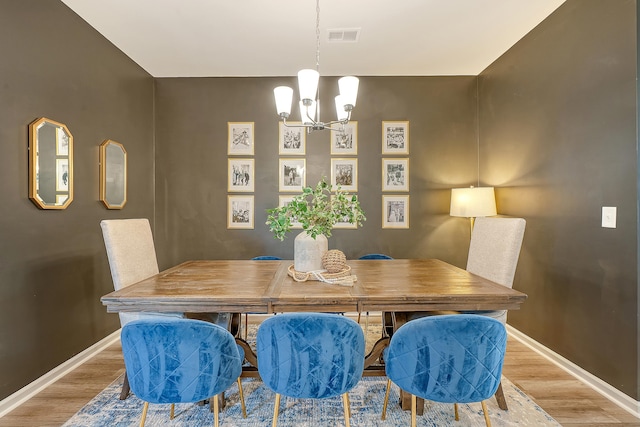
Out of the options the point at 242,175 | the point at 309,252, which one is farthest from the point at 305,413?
the point at 242,175

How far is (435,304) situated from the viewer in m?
1.63

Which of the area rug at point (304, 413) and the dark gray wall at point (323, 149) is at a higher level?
the dark gray wall at point (323, 149)

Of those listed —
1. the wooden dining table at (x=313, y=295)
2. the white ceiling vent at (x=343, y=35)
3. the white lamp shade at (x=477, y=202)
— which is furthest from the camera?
the white lamp shade at (x=477, y=202)

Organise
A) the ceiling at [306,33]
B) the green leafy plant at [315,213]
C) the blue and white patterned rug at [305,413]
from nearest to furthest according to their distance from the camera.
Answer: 1. the blue and white patterned rug at [305,413]
2. the green leafy plant at [315,213]
3. the ceiling at [306,33]

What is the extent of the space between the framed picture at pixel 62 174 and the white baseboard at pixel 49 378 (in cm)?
131

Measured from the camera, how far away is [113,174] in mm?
3039

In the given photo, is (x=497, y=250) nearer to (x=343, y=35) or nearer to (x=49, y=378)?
(x=343, y=35)

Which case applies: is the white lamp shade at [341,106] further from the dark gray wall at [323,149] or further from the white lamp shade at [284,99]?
the dark gray wall at [323,149]

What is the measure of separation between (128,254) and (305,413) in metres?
1.53

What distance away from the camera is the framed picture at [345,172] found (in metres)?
3.75

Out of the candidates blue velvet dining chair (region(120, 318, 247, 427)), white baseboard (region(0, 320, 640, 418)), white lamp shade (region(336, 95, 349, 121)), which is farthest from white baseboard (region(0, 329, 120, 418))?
white lamp shade (region(336, 95, 349, 121))

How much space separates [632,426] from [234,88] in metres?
4.27

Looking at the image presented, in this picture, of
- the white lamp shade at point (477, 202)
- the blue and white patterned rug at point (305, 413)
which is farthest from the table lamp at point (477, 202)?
the blue and white patterned rug at point (305, 413)

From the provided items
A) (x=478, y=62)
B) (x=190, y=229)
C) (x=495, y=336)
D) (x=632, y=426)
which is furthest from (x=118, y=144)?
(x=632, y=426)
